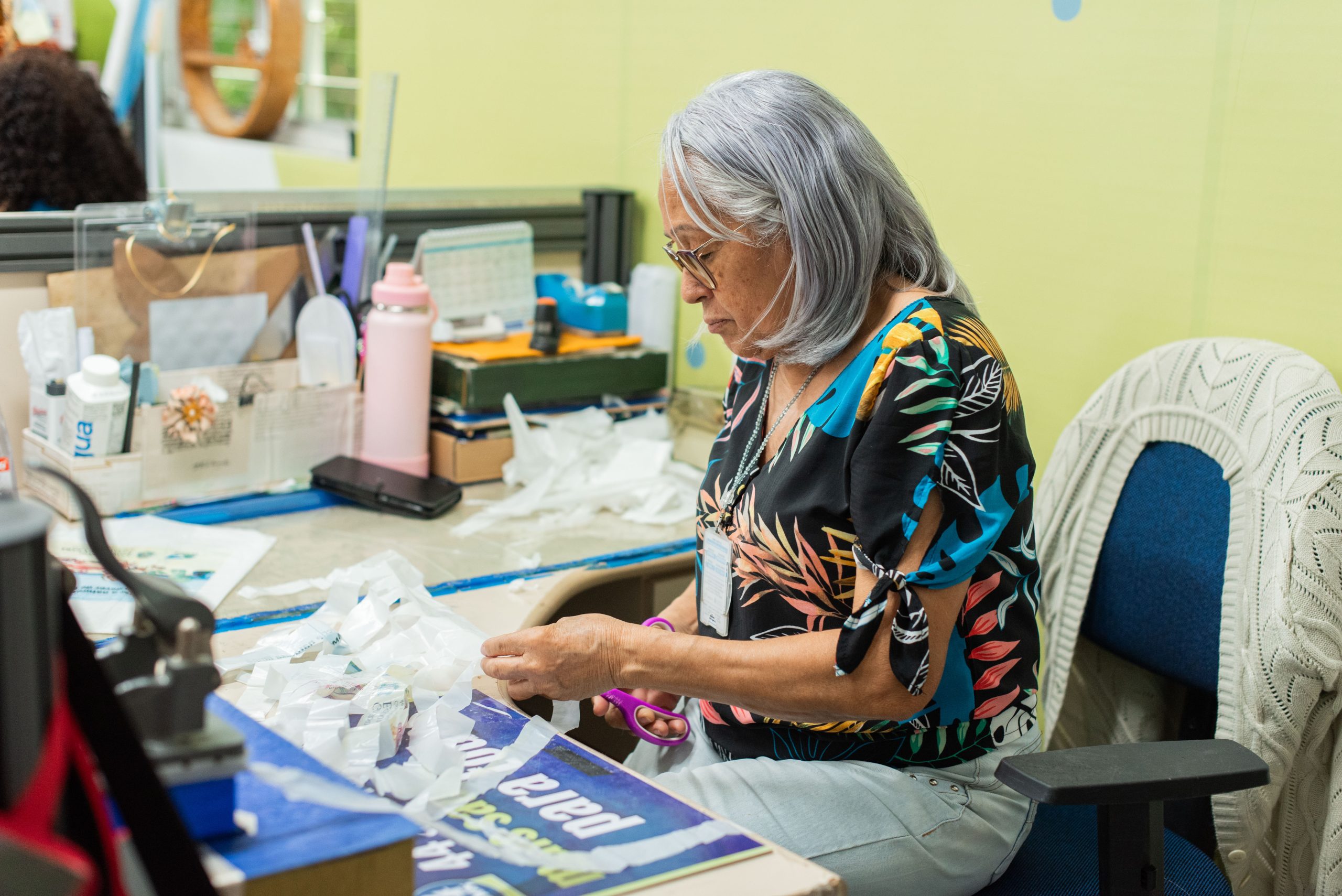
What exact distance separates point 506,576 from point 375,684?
1.62 ft

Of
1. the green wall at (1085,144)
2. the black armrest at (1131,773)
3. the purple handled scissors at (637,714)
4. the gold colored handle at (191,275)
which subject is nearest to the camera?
the black armrest at (1131,773)

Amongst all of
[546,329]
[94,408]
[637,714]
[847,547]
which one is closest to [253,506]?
[94,408]

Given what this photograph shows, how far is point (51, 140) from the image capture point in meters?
2.18

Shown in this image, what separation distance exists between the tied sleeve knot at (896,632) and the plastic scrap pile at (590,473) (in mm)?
782

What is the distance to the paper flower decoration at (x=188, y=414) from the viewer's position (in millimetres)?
1804

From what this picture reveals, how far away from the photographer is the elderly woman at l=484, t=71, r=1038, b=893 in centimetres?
116

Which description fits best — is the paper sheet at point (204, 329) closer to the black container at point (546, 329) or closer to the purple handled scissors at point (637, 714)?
the black container at point (546, 329)

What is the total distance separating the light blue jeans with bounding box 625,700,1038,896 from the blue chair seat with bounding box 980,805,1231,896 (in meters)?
0.04

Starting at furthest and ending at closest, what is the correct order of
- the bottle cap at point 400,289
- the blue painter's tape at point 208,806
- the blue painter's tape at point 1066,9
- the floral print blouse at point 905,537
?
the bottle cap at point 400,289
the blue painter's tape at point 1066,9
the floral print blouse at point 905,537
the blue painter's tape at point 208,806

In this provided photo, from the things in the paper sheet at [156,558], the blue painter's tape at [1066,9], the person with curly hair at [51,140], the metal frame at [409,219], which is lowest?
the paper sheet at [156,558]

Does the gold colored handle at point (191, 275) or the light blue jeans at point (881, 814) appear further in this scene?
the gold colored handle at point (191, 275)

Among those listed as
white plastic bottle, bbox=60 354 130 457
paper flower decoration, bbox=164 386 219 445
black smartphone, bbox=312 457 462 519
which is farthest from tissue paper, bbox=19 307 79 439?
black smartphone, bbox=312 457 462 519

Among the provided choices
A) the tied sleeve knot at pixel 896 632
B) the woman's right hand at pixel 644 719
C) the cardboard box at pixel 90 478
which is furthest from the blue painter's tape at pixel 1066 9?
the cardboard box at pixel 90 478

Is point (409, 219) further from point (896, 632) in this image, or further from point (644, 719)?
point (896, 632)
